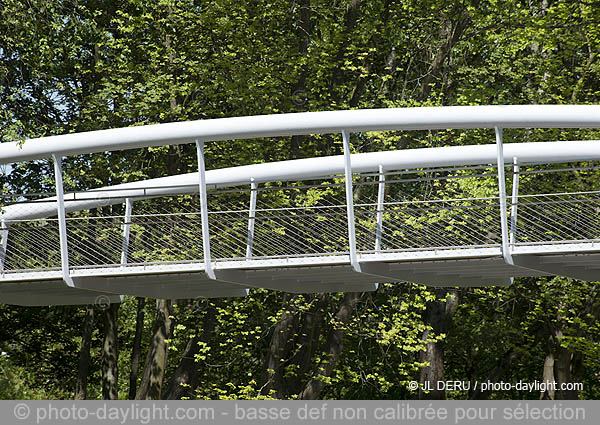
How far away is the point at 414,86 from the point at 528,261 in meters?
11.1

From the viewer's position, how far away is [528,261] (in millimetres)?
10094

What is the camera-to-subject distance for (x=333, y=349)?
1752 centimetres

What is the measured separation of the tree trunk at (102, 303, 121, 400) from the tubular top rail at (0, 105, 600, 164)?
974cm

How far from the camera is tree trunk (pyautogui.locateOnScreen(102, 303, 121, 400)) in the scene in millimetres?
20484

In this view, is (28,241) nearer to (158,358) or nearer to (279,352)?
(279,352)

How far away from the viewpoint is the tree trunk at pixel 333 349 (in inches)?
677

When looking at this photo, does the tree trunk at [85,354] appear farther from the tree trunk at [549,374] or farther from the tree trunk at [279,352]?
the tree trunk at [549,374]

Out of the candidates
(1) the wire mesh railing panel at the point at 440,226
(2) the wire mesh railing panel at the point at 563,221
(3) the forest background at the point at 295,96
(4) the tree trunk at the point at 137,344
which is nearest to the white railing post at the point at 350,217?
(2) the wire mesh railing panel at the point at 563,221

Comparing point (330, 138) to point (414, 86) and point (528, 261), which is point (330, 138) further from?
point (528, 261)

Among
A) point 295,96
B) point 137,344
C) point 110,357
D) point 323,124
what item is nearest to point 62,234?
point 323,124

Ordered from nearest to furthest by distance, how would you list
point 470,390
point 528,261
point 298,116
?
point 528,261 < point 298,116 < point 470,390

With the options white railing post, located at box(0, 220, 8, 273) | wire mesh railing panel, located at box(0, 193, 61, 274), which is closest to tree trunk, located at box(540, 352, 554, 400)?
wire mesh railing panel, located at box(0, 193, 61, 274)

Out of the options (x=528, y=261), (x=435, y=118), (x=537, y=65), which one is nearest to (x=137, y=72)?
Answer: (x=537, y=65)

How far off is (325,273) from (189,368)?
8.99 metres
